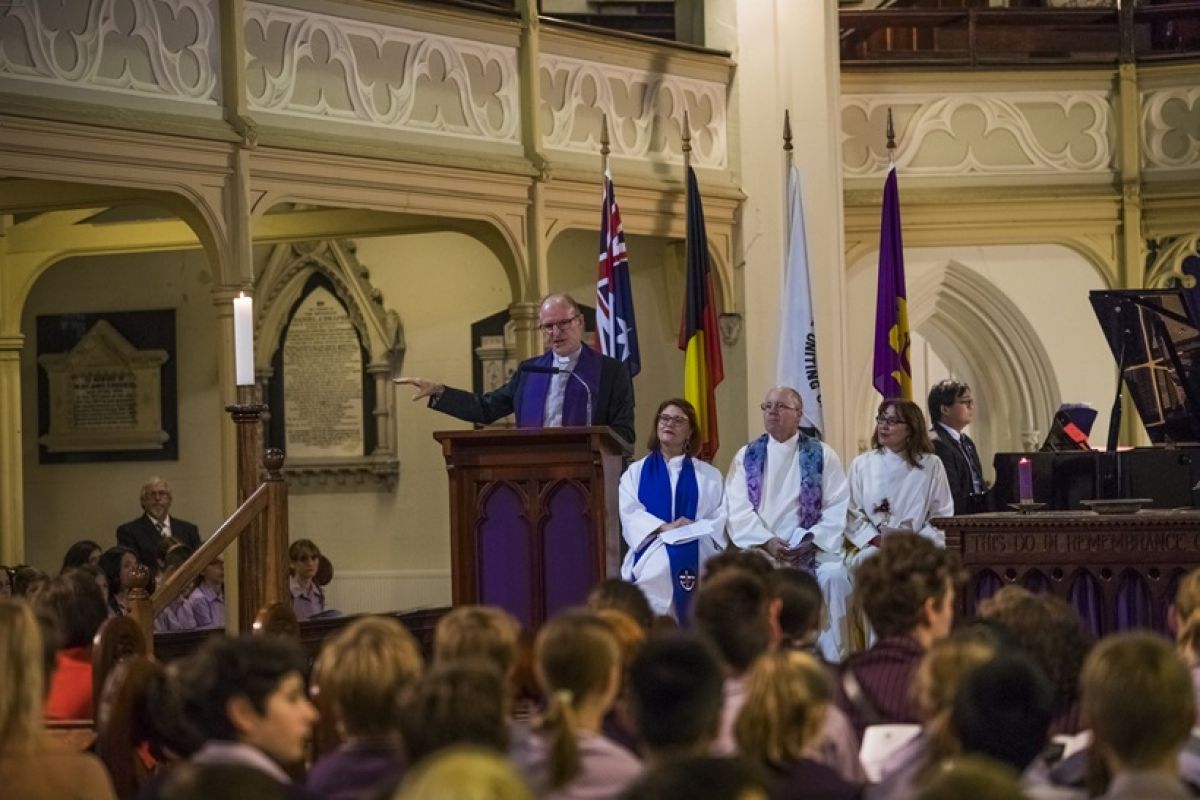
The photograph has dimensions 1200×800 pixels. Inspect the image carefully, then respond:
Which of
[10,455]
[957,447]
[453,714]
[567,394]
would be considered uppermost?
[567,394]

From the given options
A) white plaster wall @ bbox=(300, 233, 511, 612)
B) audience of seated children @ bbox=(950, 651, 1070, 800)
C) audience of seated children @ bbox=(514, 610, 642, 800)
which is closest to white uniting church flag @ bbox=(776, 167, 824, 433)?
white plaster wall @ bbox=(300, 233, 511, 612)

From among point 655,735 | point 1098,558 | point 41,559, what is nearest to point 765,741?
point 655,735

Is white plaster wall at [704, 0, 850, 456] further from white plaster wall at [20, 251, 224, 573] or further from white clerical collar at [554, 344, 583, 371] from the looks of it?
white clerical collar at [554, 344, 583, 371]

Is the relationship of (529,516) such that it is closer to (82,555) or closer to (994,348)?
(82,555)

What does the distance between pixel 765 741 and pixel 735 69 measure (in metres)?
11.2

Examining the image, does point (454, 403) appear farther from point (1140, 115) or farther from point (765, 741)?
point (1140, 115)

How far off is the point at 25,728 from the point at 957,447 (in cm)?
813

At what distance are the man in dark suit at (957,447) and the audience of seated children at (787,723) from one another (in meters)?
7.36

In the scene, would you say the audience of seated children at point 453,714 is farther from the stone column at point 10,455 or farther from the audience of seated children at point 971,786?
the stone column at point 10,455

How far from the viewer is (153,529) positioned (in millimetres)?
12445

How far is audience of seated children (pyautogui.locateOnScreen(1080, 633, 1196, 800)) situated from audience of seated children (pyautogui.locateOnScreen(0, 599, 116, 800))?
195 cm

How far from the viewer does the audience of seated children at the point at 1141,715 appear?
3.45m

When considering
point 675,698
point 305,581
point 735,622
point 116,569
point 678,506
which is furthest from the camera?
point 305,581

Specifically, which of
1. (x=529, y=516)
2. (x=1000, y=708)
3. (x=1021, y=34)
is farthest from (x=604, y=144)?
(x=1000, y=708)
